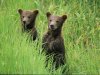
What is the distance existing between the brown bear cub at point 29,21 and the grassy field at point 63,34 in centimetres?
18

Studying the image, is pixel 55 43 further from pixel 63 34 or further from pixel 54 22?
pixel 63 34

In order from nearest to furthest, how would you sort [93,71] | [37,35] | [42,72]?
[42,72]
[93,71]
[37,35]

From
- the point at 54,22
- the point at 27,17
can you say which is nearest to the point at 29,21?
the point at 27,17

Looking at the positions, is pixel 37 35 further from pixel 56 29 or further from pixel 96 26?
pixel 96 26

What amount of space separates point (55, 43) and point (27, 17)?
101cm

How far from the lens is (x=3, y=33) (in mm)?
7770

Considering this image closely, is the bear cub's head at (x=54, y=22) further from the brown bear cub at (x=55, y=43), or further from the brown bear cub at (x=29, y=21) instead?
the brown bear cub at (x=29, y=21)

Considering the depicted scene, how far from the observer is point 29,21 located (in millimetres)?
8695

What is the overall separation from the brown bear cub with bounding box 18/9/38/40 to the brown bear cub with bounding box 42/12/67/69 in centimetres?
59

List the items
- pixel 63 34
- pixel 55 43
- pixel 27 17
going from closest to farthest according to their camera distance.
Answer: pixel 55 43, pixel 27 17, pixel 63 34

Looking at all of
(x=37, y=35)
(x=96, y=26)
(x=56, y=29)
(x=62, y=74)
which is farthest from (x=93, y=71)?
(x=96, y=26)

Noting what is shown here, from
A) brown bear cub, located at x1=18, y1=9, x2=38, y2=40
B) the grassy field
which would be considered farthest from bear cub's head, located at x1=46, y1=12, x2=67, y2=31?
brown bear cub, located at x1=18, y1=9, x2=38, y2=40

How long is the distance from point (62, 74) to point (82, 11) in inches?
104

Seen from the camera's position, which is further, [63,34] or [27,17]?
[63,34]
